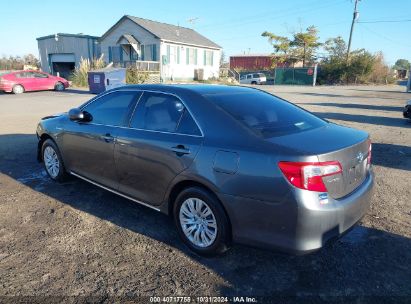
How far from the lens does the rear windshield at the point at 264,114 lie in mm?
3123

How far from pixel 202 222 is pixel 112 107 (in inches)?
76.7

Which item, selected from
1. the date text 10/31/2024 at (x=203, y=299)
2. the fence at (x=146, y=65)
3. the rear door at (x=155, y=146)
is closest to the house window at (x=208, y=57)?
the fence at (x=146, y=65)

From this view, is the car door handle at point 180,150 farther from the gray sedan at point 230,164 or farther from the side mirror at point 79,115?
the side mirror at point 79,115

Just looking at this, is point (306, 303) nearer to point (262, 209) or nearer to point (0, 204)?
point (262, 209)

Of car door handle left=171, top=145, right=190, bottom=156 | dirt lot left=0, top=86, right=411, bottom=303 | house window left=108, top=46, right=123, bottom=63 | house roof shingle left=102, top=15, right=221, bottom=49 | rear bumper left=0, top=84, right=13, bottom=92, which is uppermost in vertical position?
house roof shingle left=102, top=15, right=221, bottom=49

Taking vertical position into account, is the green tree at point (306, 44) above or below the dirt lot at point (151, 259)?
above

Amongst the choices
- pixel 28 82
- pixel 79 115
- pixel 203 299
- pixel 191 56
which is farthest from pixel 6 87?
pixel 203 299

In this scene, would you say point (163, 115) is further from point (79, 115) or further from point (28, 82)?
point (28, 82)

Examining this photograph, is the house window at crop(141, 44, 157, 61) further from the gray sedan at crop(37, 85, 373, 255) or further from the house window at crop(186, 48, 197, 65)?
the gray sedan at crop(37, 85, 373, 255)

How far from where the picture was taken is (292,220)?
2605 mm

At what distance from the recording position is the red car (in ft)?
68.3

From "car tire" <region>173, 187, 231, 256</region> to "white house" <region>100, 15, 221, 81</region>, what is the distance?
27.3m

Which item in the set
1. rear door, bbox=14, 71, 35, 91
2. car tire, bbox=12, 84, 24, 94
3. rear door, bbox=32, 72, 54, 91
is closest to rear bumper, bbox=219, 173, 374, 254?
car tire, bbox=12, 84, 24, 94

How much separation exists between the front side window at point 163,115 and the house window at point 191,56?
32310 millimetres
